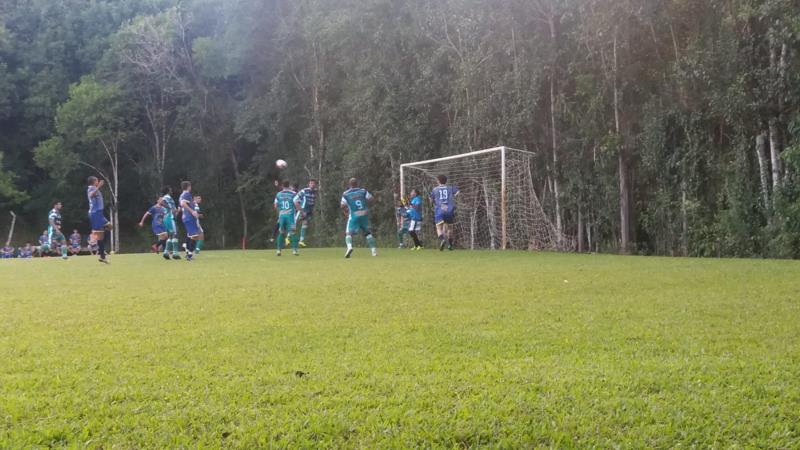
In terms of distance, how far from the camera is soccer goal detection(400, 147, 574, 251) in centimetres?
1745

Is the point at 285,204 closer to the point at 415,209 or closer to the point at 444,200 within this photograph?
the point at 415,209

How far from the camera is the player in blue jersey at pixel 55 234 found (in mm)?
18200

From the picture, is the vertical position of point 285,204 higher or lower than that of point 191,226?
higher

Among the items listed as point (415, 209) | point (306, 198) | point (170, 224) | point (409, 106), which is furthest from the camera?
point (409, 106)

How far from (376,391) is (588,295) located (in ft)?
12.8

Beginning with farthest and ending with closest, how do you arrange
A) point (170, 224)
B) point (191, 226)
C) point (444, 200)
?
point (444, 200) → point (170, 224) → point (191, 226)

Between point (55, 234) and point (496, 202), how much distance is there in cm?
1524

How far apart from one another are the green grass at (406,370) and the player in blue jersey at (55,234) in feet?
44.1

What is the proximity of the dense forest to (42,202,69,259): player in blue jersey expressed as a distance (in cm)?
760

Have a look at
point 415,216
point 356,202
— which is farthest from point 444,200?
point 356,202

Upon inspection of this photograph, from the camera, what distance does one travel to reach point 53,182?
34.8m

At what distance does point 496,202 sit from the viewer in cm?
1870

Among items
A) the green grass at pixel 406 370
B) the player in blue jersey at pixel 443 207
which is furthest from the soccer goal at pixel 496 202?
the green grass at pixel 406 370

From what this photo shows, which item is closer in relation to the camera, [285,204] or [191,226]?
[191,226]
